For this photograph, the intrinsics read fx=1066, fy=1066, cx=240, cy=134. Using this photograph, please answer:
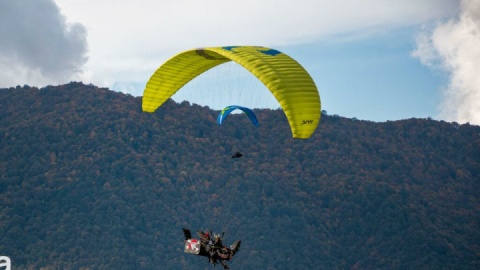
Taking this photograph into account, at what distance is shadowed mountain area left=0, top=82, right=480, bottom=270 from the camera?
167 m

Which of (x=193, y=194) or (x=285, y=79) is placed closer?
(x=285, y=79)

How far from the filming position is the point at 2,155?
183000mm

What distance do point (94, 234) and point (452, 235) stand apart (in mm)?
62938

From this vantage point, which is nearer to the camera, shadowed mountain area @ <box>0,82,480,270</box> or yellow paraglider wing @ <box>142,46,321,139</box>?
yellow paraglider wing @ <box>142,46,321,139</box>

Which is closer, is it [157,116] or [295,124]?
[295,124]

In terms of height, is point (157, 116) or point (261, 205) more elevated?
point (157, 116)

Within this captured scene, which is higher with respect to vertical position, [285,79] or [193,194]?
[193,194]

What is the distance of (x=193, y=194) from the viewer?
186 m

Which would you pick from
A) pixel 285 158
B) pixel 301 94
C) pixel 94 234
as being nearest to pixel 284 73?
pixel 301 94

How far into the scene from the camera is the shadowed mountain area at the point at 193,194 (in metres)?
167

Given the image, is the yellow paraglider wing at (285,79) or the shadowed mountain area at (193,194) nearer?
the yellow paraglider wing at (285,79)

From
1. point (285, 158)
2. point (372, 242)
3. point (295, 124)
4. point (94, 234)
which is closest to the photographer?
point (295, 124)

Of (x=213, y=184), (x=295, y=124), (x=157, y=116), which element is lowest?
(x=295, y=124)

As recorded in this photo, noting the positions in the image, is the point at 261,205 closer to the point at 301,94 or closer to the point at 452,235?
the point at 452,235
